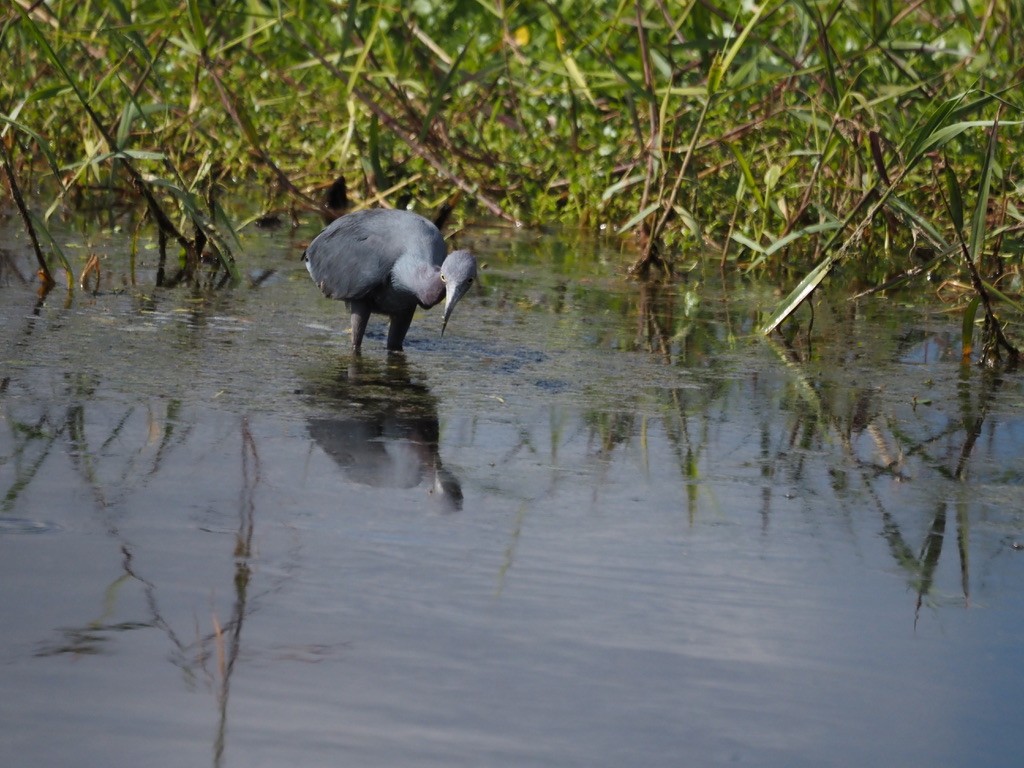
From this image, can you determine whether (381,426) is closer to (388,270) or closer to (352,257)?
(388,270)

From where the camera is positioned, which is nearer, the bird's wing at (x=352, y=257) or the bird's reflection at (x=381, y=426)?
the bird's reflection at (x=381, y=426)

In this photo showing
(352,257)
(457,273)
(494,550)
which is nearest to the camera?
(494,550)

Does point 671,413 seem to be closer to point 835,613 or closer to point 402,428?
point 402,428

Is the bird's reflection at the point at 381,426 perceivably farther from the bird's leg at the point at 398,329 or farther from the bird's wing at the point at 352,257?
the bird's wing at the point at 352,257

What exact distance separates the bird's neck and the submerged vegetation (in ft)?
3.17

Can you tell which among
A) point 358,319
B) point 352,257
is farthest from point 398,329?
point 352,257

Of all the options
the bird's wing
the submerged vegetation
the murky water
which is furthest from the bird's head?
the submerged vegetation

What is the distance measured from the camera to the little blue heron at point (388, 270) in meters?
5.25

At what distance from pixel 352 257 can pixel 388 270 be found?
187 mm

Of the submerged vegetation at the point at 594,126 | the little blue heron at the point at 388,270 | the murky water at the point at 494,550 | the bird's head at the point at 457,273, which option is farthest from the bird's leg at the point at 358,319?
the submerged vegetation at the point at 594,126

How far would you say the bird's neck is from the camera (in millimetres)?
5188

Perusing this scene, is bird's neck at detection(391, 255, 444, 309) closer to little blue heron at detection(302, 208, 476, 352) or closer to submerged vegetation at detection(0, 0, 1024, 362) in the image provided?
little blue heron at detection(302, 208, 476, 352)

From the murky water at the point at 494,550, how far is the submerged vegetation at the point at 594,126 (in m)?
0.83

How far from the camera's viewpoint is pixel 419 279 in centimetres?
525
